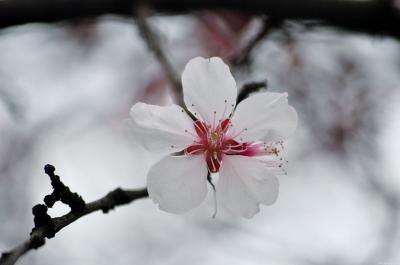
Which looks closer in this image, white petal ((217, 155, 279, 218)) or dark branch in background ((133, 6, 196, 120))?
white petal ((217, 155, 279, 218))

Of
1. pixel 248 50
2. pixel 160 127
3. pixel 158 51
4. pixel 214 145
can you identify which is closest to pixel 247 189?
pixel 214 145

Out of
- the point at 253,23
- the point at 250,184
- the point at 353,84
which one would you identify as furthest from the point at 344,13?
the point at 353,84

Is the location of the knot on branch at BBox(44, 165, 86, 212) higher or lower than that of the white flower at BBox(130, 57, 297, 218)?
lower

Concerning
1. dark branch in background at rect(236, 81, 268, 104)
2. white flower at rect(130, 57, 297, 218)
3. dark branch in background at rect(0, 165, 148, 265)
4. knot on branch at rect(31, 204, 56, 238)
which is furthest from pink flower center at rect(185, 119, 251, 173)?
knot on branch at rect(31, 204, 56, 238)

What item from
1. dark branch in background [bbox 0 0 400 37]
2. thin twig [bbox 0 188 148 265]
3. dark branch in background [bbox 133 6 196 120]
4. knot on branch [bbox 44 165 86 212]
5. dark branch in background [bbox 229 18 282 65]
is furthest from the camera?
dark branch in background [bbox 0 0 400 37]

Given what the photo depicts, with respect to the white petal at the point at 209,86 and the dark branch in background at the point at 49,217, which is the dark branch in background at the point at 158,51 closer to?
A: the white petal at the point at 209,86

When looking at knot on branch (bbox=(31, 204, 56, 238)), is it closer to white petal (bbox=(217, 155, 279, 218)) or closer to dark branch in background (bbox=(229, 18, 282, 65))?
white petal (bbox=(217, 155, 279, 218))

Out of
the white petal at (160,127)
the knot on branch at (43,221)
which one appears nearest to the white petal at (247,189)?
the white petal at (160,127)
